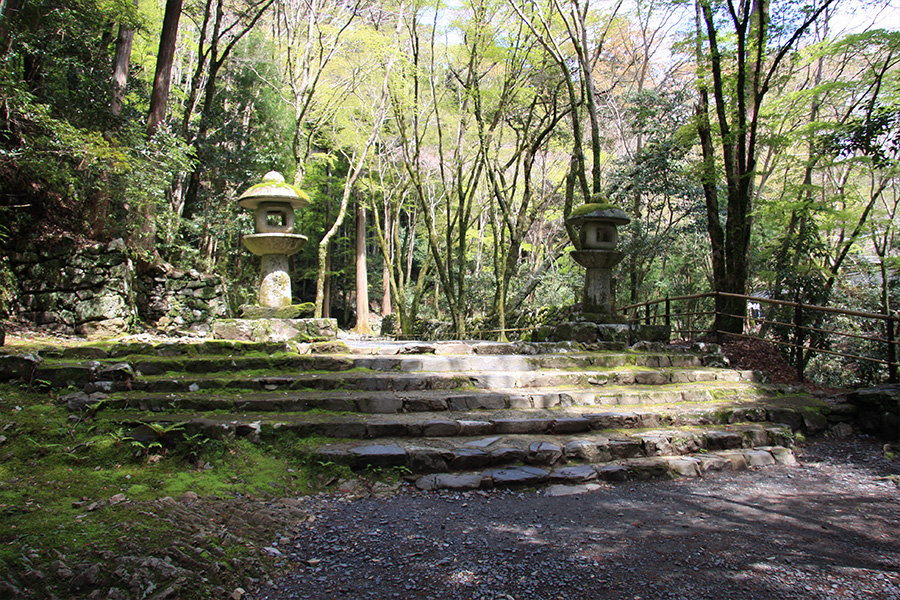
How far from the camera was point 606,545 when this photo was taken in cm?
279

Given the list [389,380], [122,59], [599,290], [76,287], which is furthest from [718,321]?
[122,59]

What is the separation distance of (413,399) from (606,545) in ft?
8.09

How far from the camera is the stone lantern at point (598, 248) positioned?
7465 mm

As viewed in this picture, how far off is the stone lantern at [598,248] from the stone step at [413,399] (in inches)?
75.2

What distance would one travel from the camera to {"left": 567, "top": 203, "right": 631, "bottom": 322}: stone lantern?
746 cm

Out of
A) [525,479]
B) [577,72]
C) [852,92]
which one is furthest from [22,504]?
[852,92]

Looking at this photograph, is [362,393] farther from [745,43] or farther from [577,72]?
[577,72]

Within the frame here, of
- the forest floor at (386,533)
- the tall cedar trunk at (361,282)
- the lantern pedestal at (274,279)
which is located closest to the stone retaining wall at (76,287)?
the lantern pedestal at (274,279)

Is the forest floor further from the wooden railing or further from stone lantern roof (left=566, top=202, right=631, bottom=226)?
stone lantern roof (left=566, top=202, right=631, bottom=226)

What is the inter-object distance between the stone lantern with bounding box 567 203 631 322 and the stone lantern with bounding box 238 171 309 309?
13.7 ft

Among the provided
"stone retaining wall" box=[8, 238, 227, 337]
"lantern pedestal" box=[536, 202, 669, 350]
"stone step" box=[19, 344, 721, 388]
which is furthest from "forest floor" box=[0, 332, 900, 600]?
"stone retaining wall" box=[8, 238, 227, 337]

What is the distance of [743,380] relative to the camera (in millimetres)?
6637

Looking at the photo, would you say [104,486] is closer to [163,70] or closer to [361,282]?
[163,70]

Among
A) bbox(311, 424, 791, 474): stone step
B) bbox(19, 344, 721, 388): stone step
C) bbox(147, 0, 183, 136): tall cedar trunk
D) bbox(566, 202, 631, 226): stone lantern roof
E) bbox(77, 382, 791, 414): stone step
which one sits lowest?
bbox(311, 424, 791, 474): stone step
